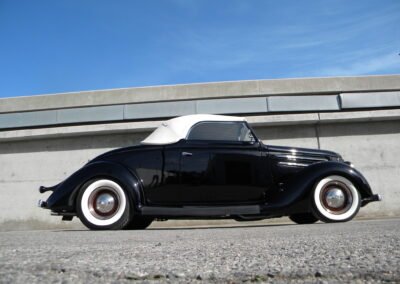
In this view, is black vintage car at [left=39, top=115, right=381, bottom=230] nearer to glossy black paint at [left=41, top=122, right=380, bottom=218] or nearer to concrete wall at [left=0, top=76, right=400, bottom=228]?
glossy black paint at [left=41, top=122, right=380, bottom=218]

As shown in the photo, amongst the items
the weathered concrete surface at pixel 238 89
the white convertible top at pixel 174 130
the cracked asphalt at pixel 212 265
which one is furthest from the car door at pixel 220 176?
the weathered concrete surface at pixel 238 89

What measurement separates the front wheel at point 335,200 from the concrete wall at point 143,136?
4369mm

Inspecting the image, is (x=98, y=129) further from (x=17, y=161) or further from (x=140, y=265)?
(x=140, y=265)

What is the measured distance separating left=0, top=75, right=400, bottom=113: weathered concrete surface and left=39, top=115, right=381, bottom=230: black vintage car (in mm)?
4891

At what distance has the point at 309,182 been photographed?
4754mm

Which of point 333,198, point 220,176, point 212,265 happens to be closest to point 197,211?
point 220,176

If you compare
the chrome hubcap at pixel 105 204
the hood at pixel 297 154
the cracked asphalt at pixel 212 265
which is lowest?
the cracked asphalt at pixel 212 265

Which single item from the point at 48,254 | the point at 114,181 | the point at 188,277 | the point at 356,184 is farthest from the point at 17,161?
the point at 188,277

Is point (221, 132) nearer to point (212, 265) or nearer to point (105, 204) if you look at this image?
point (105, 204)

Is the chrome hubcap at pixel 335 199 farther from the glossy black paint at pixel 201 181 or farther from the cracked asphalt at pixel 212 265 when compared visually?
the cracked asphalt at pixel 212 265

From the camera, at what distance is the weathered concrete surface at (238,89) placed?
9.71 meters

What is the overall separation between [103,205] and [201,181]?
123 centimetres

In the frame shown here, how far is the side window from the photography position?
521cm

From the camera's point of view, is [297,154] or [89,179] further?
[297,154]
